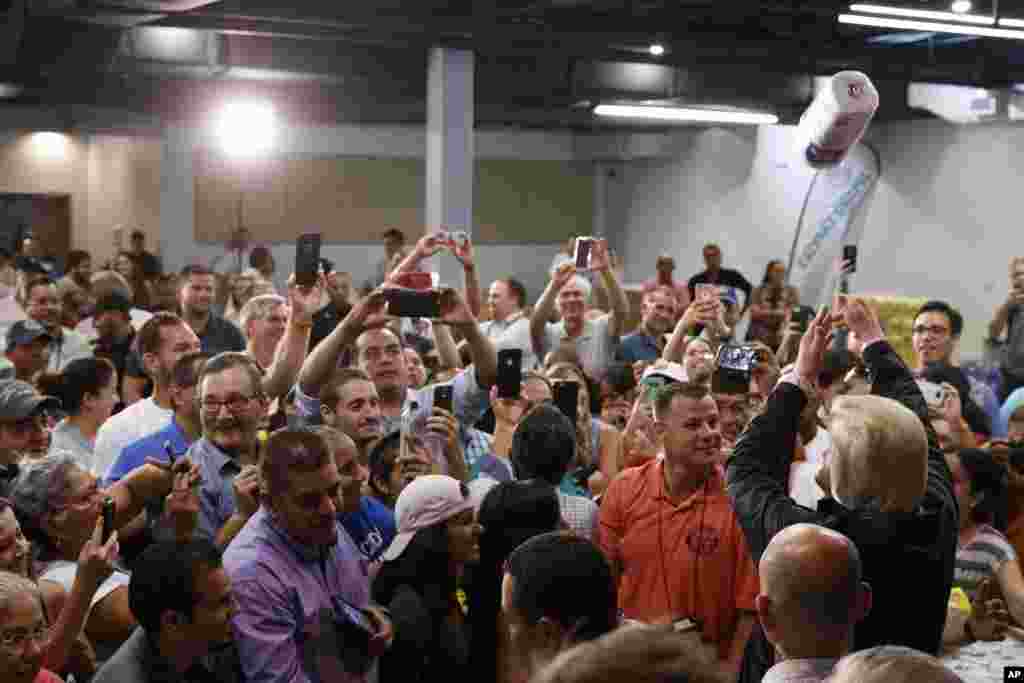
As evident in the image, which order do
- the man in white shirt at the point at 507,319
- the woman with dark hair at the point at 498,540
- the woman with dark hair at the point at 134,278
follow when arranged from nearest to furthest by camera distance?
1. the woman with dark hair at the point at 498,540
2. the man in white shirt at the point at 507,319
3. the woman with dark hair at the point at 134,278

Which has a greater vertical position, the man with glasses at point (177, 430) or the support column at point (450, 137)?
the support column at point (450, 137)

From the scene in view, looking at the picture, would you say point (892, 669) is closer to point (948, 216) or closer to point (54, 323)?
point (54, 323)

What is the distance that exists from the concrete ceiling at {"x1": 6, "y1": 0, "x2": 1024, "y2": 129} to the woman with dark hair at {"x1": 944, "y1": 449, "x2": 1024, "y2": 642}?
5.36m

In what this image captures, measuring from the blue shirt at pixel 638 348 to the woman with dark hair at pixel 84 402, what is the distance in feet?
10.8

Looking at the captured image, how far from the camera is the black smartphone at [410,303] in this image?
474 cm

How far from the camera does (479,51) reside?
11938 mm

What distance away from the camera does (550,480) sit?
12.9ft

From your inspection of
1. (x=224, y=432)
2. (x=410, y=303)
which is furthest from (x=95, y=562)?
(x=410, y=303)

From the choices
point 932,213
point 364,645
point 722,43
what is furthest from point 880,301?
point 364,645

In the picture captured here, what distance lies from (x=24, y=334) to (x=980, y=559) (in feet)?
13.7

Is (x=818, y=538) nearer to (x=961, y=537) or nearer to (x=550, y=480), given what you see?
(x=550, y=480)

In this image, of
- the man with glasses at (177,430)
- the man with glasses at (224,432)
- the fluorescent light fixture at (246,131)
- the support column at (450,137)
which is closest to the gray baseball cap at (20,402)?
the man with glasses at (177,430)

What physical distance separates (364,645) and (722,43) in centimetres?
896

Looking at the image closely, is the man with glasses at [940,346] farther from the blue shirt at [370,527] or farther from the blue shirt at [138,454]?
the blue shirt at [138,454]
